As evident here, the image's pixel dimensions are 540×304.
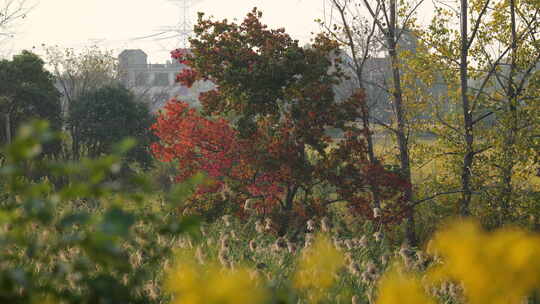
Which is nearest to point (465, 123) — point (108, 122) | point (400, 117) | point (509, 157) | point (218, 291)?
point (509, 157)

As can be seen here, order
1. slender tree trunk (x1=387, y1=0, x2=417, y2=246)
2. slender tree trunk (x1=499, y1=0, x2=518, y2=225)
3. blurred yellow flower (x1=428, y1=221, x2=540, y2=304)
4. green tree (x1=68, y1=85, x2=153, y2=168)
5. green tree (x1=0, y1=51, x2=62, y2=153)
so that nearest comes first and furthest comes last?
1. blurred yellow flower (x1=428, y1=221, x2=540, y2=304)
2. slender tree trunk (x1=499, y1=0, x2=518, y2=225)
3. slender tree trunk (x1=387, y1=0, x2=417, y2=246)
4. green tree (x1=0, y1=51, x2=62, y2=153)
5. green tree (x1=68, y1=85, x2=153, y2=168)

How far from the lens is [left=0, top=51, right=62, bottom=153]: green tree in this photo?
15266 mm

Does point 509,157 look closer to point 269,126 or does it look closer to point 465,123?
point 465,123

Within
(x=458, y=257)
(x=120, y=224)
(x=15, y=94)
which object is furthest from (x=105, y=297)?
(x=15, y=94)

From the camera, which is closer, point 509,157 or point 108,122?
point 509,157

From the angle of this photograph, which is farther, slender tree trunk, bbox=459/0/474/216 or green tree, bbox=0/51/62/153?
green tree, bbox=0/51/62/153

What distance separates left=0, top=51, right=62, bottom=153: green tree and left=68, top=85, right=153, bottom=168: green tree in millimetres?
638

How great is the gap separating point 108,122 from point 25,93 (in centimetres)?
217

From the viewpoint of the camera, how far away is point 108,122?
52.9 feet

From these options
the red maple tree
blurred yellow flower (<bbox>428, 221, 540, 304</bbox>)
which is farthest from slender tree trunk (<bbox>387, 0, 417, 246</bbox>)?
blurred yellow flower (<bbox>428, 221, 540, 304</bbox>)

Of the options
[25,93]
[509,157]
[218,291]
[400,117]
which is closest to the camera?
[218,291]

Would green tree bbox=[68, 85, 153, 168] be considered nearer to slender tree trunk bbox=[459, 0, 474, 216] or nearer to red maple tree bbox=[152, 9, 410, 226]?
→ red maple tree bbox=[152, 9, 410, 226]

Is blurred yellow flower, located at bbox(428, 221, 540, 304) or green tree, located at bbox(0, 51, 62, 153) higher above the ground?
green tree, located at bbox(0, 51, 62, 153)

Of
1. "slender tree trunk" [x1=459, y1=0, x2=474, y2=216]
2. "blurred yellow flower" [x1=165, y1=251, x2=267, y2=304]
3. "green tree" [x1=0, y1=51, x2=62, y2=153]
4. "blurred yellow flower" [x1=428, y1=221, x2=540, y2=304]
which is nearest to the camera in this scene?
"blurred yellow flower" [x1=165, y1=251, x2=267, y2=304]
